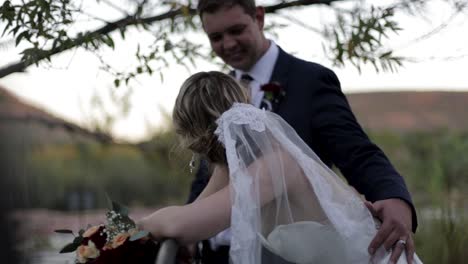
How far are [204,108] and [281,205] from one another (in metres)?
0.38

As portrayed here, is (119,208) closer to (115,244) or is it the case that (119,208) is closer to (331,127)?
(115,244)

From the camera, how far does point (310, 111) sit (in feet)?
10.5

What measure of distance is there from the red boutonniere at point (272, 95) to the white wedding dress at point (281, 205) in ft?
2.09

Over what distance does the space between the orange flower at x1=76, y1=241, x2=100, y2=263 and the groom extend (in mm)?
786

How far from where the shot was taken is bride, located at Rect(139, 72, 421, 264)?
249 centimetres

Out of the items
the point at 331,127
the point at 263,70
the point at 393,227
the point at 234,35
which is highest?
the point at 234,35

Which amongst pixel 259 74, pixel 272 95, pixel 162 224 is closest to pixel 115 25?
pixel 259 74

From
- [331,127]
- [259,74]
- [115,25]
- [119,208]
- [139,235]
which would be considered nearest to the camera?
[139,235]

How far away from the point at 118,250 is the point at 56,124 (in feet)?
11.5

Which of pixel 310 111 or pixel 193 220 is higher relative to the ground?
pixel 310 111

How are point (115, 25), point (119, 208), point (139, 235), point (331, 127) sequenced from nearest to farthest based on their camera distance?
1. point (139, 235)
2. point (119, 208)
3. point (331, 127)
4. point (115, 25)

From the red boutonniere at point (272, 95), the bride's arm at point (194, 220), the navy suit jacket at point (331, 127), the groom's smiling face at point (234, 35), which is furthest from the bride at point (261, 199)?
the groom's smiling face at point (234, 35)

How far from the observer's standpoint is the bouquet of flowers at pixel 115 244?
8.10 feet

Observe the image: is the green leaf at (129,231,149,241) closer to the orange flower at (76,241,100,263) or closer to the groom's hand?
the orange flower at (76,241,100,263)
